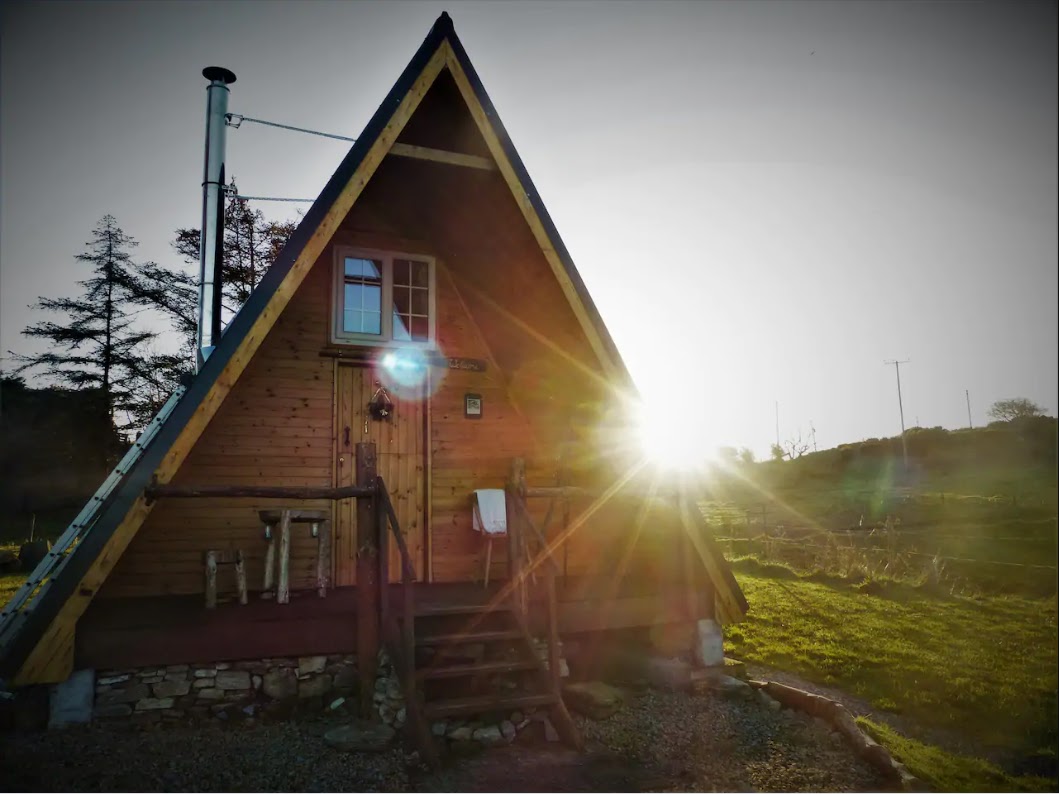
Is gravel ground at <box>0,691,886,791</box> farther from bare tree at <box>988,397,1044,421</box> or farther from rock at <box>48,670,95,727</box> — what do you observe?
bare tree at <box>988,397,1044,421</box>

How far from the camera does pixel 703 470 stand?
5394 centimetres

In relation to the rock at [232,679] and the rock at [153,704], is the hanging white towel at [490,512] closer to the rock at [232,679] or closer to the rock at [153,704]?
the rock at [232,679]

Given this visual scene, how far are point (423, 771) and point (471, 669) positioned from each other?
91 cm

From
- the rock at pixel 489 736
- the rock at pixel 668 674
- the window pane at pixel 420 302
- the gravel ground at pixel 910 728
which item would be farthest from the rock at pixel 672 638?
the window pane at pixel 420 302

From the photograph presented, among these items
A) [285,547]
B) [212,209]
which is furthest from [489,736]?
[212,209]

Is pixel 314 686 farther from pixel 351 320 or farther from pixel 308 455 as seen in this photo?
pixel 351 320

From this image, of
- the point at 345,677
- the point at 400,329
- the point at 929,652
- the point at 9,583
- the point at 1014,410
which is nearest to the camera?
the point at 345,677

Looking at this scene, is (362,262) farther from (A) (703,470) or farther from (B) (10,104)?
(A) (703,470)

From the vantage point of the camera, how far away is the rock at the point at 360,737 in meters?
5.37

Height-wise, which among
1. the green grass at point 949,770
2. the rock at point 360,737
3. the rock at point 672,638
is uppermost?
the rock at point 672,638

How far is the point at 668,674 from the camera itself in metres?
7.37

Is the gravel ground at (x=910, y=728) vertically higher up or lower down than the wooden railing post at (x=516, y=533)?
lower down

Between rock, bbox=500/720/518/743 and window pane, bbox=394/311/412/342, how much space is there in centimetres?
474

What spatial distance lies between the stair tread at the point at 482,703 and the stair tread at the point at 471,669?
0.22m
